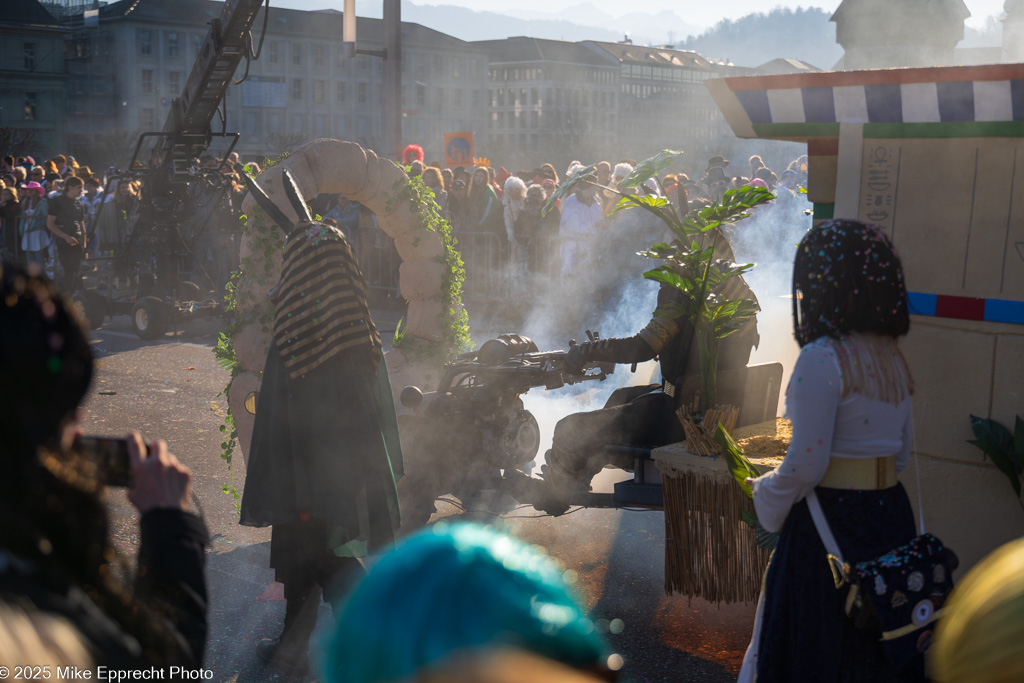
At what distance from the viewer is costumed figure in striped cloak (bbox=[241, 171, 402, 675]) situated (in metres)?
3.82

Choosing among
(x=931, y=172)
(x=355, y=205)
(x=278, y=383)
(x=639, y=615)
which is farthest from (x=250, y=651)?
(x=355, y=205)

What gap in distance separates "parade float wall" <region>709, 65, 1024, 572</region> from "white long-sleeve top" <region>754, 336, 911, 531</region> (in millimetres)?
1243

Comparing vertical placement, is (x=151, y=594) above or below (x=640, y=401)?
above

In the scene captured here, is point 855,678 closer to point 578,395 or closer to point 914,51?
point 578,395

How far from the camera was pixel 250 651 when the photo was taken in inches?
164

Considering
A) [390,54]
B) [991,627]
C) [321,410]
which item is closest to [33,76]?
[390,54]

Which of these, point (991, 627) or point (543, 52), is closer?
point (991, 627)

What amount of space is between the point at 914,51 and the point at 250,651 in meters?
35.1

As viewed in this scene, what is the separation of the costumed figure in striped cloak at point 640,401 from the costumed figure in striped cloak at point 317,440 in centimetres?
130

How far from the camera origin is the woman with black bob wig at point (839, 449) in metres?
2.59

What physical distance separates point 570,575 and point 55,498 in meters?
2.67

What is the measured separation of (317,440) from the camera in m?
3.88

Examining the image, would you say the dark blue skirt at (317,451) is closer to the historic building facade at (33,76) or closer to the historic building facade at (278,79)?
the historic building facade at (278,79)

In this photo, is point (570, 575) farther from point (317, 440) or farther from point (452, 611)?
point (452, 611)
